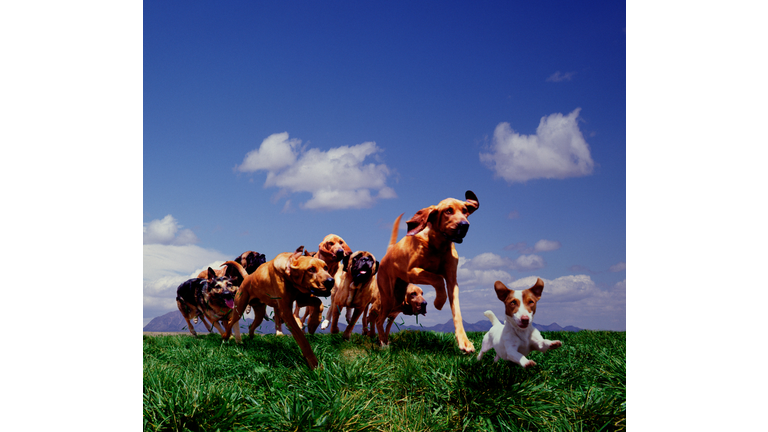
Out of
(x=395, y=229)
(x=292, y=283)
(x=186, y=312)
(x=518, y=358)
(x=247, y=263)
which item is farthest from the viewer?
(x=186, y=312)

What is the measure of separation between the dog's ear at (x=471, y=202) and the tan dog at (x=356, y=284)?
2068 mm

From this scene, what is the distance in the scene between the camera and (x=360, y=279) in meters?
6.20

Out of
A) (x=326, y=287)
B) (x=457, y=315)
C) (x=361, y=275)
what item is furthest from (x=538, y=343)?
(x=361, y=275)

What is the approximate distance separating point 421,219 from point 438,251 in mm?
380

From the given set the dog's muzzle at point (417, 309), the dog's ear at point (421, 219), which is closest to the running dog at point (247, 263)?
the dog's muzzle at point (417, 309)

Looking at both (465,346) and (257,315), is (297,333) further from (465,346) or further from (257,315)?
(257,315)

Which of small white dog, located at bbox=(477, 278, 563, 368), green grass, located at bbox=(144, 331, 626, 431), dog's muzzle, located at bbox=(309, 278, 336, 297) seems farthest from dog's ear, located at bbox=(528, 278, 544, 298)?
dog's muzzle, located at bbox=(309, 278, 336, 297)

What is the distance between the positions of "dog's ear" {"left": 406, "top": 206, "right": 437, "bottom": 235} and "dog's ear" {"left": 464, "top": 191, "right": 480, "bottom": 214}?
0.33 metres

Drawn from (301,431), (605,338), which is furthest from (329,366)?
(605,338)

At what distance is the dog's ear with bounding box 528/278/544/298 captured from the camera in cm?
356

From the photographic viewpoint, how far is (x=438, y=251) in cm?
455

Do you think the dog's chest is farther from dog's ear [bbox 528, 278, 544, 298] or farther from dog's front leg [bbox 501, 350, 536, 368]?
dog's ear [bbox 528, 278, 544, 298]
